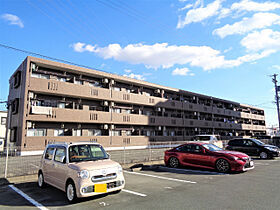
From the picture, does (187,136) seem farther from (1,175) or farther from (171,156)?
(1,175)

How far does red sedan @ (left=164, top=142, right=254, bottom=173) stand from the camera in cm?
902

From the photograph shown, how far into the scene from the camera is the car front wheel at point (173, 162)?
1074 centimetres

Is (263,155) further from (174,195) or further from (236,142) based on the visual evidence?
(174,195)

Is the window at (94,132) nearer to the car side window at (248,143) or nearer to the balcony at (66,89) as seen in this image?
the balcony at (66,89)

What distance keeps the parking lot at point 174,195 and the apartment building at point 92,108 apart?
11611 mm

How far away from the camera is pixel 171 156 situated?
11008 mm

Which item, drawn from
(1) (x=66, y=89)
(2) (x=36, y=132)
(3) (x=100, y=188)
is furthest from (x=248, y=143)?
(2) (x=36, y=132)

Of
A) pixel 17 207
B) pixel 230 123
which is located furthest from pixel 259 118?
pixel 17 207

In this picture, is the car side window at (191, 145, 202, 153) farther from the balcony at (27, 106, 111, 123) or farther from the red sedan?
the balcony at (27, 106, 111, 123)

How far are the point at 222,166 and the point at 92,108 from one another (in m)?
19.0

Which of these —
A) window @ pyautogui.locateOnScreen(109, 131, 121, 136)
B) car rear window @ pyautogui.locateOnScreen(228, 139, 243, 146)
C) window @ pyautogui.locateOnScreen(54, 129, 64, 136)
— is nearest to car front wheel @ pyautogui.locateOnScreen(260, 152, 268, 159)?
car rear window @ pyautogui.locateOnScreen(228, 139, 243, 146)

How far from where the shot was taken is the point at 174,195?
5840mm

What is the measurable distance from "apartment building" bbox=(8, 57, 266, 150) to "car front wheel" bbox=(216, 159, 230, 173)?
14008 millimetres

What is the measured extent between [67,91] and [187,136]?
22888 millimetres
